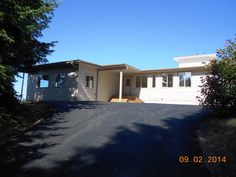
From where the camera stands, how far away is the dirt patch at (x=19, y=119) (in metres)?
9.25

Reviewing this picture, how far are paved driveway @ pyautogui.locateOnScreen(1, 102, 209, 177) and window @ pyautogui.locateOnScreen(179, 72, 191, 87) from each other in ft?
32.4

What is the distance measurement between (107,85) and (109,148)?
1589 cm

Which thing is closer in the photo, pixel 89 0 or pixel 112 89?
pixel 89 0

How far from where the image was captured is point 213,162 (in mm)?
5855

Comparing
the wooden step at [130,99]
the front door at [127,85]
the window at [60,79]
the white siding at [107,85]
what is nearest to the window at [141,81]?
the front door at [127,85]

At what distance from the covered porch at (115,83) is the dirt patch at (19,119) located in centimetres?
886

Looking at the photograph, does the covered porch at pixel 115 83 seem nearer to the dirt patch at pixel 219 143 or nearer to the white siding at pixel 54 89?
the white siding at pixel 54 89

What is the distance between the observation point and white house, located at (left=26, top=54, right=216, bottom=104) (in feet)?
65.1

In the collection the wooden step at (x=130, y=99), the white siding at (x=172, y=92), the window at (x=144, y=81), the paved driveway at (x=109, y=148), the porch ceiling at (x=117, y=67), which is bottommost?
the paved driveway at (x=109, y=148)

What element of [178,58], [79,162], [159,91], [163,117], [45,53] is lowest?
[79,162]

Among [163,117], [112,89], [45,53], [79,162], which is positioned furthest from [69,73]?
[79,162]

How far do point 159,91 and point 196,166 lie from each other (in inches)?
630

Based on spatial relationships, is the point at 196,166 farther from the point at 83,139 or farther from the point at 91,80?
the point at 91,80

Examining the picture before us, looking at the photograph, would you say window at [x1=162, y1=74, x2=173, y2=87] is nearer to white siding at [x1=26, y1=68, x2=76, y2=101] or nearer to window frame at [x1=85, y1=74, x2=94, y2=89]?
window frame at [x1=85, y1=74, x2=94, y2=89]
